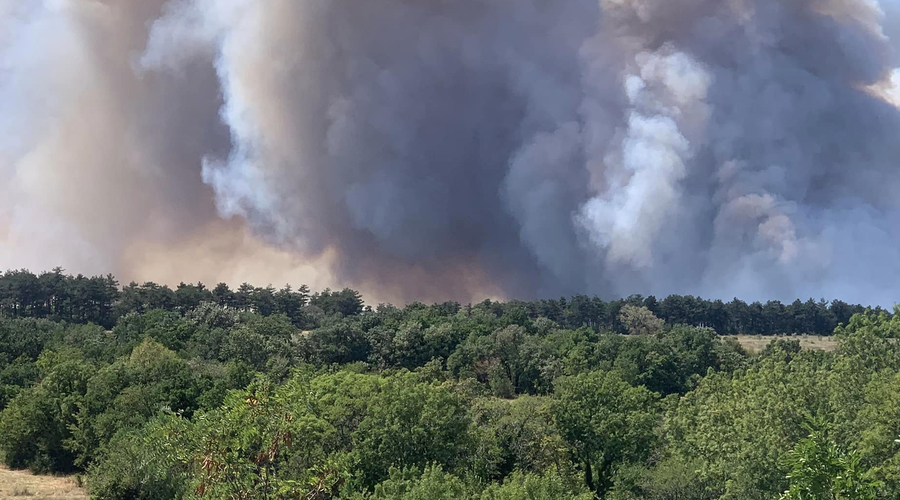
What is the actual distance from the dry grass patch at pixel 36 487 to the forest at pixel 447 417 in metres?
1.48

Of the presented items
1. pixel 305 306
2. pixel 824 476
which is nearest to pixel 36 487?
pixel 824 476

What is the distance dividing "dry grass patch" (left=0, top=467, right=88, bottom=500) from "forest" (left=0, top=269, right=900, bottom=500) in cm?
148

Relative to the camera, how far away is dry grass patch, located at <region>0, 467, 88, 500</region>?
126ft

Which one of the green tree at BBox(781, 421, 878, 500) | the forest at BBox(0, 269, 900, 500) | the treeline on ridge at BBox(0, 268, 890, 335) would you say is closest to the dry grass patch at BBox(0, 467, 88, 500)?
the forest at BBox(0, 269, 900, 500)

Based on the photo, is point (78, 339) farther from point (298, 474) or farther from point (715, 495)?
point (715, 495)

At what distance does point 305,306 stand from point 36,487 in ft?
251

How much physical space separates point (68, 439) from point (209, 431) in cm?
3588

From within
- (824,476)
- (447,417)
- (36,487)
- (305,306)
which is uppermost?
(305,306)

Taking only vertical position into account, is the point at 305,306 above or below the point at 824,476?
above

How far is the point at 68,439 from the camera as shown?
46188 mm

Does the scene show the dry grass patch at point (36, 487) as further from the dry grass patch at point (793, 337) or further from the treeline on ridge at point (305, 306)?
the dry grass patch at point (793, 337)

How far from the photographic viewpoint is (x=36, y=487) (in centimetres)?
4134

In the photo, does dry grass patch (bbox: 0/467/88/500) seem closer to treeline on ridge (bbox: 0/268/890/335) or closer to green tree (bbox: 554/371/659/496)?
green tree (bbox: 554/371/659/496)

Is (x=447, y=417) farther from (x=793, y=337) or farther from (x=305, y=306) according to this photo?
(x=793, y=337)
